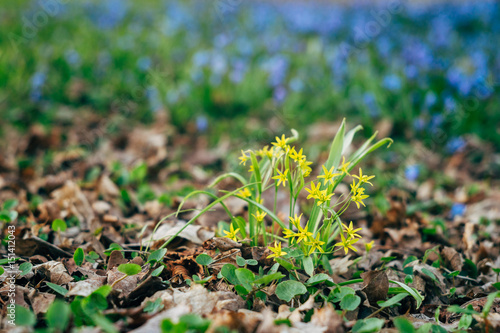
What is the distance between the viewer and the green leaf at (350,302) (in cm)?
121

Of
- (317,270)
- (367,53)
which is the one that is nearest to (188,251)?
(317,270)

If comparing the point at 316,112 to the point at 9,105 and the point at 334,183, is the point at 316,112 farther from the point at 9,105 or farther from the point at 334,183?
the point at 9,105

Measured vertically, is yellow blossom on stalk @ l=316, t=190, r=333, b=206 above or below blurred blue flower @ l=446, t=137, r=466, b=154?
above

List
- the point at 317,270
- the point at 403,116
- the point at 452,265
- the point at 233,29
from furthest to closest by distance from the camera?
the point at 233,29, the point at 403,116, the point at 452,265, the point at 317,270

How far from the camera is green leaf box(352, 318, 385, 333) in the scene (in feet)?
3.57

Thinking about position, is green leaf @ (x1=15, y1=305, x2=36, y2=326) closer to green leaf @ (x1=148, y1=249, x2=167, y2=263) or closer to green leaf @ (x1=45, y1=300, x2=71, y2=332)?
green leaf @ (x1=45, y1=300, x2=71, y2=332)

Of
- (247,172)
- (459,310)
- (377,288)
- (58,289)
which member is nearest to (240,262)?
(377,288)

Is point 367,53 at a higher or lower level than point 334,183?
higher

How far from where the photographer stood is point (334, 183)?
53.3 inches

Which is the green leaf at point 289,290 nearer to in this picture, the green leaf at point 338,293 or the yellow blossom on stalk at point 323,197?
the green leaf at point 338,293

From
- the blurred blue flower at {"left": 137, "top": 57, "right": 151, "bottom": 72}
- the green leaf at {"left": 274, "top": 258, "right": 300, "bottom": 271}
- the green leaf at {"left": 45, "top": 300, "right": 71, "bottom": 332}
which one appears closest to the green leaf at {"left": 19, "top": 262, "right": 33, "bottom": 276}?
the green leaf at {"left": 45, "top": 300, "right": 71, "bottom": 332}

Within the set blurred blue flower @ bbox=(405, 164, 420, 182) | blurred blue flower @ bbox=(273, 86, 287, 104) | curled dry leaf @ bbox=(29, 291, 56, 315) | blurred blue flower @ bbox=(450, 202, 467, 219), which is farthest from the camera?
blurred blue flower @ bbox=(273, 86, 287, 104)

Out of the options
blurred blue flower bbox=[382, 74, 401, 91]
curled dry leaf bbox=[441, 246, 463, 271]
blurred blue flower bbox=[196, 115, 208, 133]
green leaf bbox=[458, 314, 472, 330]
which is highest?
blurred blue flower bbox=[382, 74, 401, 91]

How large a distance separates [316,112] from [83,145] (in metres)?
2.07
